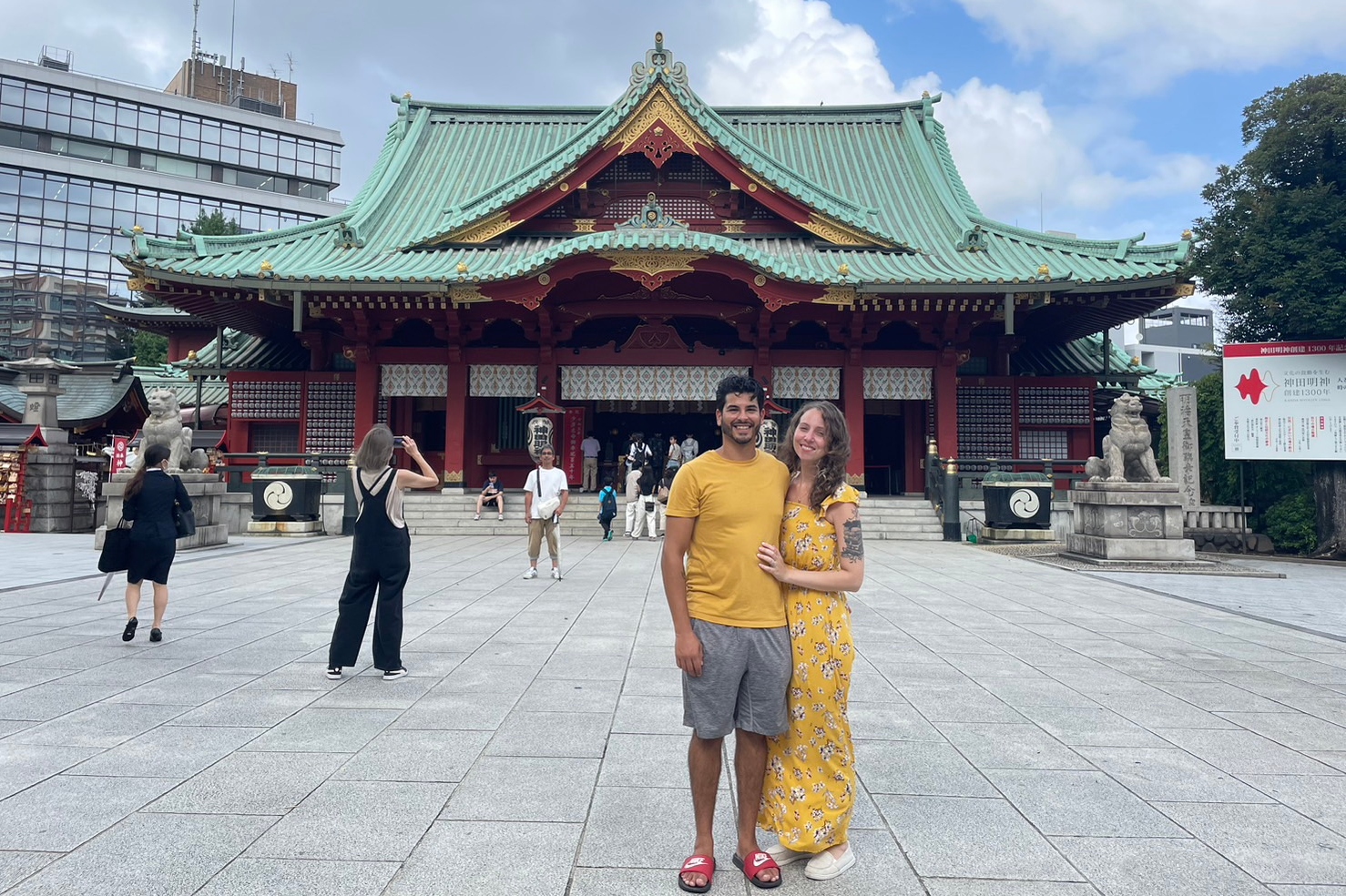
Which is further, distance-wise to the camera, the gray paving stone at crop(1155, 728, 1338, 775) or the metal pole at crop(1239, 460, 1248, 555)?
the metal pole at crop(1239, 460, 1248, 555)

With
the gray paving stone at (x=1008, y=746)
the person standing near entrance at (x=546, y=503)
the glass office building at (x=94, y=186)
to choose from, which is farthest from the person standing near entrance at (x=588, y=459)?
the glass office building at (x=94, y=186)

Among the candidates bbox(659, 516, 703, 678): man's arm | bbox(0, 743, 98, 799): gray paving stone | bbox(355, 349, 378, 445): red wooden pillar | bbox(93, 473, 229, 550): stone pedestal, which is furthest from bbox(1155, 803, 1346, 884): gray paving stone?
bbox(355, 349, 378, 445): red wooden pillar

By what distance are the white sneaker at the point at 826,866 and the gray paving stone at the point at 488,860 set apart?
83 centimetres

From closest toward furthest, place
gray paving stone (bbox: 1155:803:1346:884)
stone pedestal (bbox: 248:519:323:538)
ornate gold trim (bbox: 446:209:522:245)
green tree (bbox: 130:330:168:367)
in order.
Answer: gray paving stone (bbox: 1155:803:1346:884) → stone pedestal (bbox: 248:519:323:538) → ornate gold trim (bbox: 446:209:522:245) → green tree (bbox: 130:330:168:367)

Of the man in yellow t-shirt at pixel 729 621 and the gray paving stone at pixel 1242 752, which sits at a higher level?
the man in yellow t-shirt at pixel 729 621

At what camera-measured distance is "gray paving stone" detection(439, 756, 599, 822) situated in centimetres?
305

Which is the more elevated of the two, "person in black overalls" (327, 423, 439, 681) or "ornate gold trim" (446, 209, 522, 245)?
"ornate gold trim" (446, 209, 522, 245)

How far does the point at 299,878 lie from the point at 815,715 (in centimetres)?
181

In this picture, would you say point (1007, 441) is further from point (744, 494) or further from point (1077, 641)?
point (744, 494)

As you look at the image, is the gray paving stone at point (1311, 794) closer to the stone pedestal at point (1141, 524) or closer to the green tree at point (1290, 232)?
the stone pedestal at point (1141, 524)

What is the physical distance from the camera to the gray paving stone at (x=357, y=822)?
2730 millimetres

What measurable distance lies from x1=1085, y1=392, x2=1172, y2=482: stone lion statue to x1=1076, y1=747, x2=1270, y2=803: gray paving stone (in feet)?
29.3

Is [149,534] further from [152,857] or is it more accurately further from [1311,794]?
[1311,794]

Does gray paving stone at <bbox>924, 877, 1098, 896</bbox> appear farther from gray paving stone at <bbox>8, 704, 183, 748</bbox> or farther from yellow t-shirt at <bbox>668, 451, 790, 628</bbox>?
gray paving stone at <bbox>8, 704, 183, 748</bbox>
